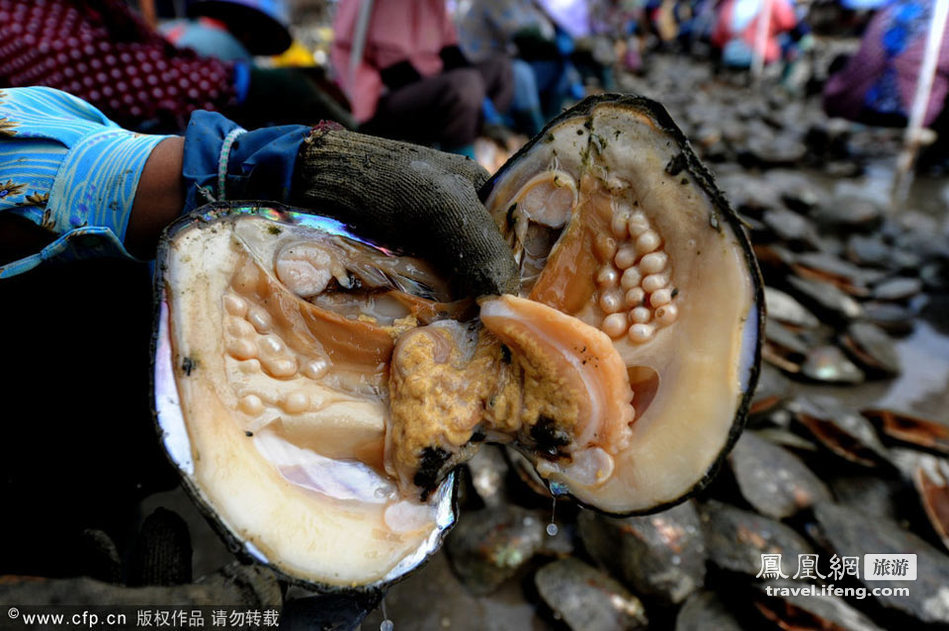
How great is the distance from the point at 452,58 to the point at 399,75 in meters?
0.55

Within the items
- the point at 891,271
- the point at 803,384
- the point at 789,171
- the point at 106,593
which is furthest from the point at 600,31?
the point at 106,593

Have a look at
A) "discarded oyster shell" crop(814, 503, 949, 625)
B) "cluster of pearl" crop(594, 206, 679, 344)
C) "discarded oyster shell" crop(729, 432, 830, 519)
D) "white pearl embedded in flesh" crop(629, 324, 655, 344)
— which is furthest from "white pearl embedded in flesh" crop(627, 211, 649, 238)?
"discarded oyster shell" crop(814, 503, 949, 625)

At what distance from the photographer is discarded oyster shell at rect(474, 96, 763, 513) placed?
1058 millimetres

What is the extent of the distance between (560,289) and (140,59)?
1.86 metres

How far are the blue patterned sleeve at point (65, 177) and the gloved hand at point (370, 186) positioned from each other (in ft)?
0.50

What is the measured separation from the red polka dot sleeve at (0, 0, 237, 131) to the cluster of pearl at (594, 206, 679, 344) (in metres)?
1.82

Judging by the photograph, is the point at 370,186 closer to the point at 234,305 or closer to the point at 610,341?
the point at 234,305

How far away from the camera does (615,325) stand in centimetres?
118

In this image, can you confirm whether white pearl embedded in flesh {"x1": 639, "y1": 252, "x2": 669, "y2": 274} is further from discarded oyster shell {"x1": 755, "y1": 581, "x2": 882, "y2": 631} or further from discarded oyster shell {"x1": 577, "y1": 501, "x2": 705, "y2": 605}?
discarded oyster shell {"x1": 755, "y1": 581, "x2": 882, "y2": 631}

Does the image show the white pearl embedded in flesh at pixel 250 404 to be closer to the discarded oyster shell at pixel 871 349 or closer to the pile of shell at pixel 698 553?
the pile of shell at pixel 698 553

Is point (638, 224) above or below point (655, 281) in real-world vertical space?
Result: above

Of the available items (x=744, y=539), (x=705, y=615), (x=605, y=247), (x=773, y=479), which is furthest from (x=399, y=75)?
(x=705, y=615)

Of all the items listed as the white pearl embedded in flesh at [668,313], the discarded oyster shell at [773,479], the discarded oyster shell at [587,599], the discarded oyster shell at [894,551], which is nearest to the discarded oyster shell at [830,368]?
the discarded oyster shell at [773,479]

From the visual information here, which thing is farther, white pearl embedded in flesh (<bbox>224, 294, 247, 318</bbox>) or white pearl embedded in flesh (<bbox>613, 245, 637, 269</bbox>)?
white pearl embedded in flesh (<bbox>613, 245, 637, 269</bbox>)
